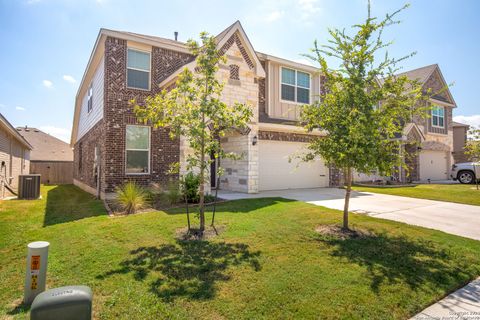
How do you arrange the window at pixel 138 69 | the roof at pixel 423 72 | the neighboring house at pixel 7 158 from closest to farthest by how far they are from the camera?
the window at pixel 138 69
the neighboring house at pixel 7 158
the roof at pixel 423 72

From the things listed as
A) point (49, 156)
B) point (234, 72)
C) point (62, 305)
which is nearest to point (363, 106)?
point (62, 305)

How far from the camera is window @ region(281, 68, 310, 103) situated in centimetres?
1476

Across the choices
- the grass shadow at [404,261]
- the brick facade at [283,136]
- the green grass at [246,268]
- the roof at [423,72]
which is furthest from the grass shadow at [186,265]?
the roof at [423,72]

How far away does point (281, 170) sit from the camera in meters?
14.2

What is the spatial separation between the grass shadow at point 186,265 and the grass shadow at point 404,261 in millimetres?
1737

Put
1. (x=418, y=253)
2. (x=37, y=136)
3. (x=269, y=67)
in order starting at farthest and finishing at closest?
(x=37, y=136) → (x=269, y=67) → (x=418, y=253)

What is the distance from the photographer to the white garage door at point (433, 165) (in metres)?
22.4

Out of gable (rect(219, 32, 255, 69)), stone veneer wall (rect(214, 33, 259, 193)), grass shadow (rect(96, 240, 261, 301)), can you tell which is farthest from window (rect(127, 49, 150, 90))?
grass shadow (rect(96, 240, 261, 301))

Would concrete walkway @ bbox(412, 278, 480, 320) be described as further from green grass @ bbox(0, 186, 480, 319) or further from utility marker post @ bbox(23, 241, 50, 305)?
utility marker post @ bbox(23, 241, 50, 305)

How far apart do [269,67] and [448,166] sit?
2056 centimetres

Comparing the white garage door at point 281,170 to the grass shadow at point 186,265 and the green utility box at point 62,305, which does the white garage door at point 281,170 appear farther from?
the green utility box at point 62,305

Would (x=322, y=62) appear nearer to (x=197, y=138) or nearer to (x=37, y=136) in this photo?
(x=197, y=138)

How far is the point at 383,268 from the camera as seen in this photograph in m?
4.39

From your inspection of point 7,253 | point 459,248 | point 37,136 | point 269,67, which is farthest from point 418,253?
point 37,136
